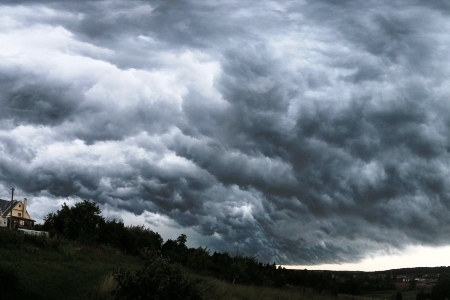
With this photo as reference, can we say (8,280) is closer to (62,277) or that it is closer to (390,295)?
(62,277)

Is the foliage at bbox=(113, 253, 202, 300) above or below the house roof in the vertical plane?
below

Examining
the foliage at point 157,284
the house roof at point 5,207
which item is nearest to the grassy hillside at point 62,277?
the foliage at point 157,284

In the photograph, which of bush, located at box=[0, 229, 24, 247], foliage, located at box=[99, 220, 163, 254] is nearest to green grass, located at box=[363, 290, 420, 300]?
foliage, located at box=[99, 220, 163, 254]

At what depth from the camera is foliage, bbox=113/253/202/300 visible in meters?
16.5

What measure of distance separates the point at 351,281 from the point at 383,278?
604cm

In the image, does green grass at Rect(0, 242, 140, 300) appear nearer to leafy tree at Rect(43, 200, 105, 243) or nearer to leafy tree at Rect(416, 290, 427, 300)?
leafy tree at Rect(43, 200, 105, 243)

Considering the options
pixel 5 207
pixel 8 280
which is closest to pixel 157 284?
pixel 8 280

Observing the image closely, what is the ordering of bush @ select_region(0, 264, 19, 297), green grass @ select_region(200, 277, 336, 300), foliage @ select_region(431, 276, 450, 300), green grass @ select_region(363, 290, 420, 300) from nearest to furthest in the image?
1. bush @ select_region(0, 264, 19, 297)
2. green grass @ select_region(200, 277, 336, 300)
3. foliage @ select_region(431, 276, 450, 300)
4. green grass @ select_region(363, 290, 420, 300)

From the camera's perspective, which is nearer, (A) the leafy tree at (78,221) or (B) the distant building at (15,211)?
(A) the leafy tree at (78,221)

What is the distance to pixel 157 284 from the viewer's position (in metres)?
16.6

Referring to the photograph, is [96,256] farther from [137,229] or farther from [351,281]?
[351,281]

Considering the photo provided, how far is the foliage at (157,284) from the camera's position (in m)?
16.5

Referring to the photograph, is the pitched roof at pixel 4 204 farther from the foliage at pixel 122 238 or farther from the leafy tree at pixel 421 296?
the leafy tree at pixel 421 296

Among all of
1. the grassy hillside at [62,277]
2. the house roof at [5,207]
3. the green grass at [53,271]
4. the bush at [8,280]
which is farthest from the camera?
the house roof at [5,207]
